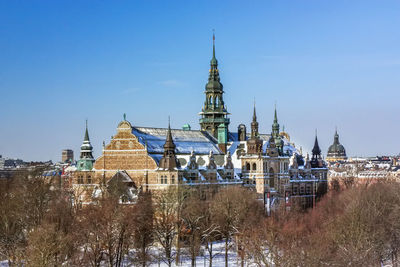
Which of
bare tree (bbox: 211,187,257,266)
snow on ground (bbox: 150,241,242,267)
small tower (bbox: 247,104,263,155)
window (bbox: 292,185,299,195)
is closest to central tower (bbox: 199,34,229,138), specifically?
small tower (bbox: 247,104,263,155)

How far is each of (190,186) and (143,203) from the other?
18139 mm

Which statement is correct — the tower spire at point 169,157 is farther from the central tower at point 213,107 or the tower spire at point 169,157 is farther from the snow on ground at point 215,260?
the central tower at point 213,107

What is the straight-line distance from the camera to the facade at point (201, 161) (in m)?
107

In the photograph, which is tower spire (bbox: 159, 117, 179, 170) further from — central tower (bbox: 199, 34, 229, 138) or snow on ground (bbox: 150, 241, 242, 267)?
central tower (bbox: 199, 34, 229, 138)

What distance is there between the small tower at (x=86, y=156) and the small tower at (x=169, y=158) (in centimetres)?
1811

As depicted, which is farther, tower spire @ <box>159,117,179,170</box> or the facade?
the facade

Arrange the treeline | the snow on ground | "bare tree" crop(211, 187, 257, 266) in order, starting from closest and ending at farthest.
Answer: the treeline
the snow on ground
"bare tree" crop(211, 187, 257, 266)

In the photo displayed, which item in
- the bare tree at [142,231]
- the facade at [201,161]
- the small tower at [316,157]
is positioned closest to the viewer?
the bare tree at [142,231]

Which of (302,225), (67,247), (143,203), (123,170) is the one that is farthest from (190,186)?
(67,247)

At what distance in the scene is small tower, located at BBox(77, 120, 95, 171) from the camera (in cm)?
11981

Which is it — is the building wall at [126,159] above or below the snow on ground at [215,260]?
above

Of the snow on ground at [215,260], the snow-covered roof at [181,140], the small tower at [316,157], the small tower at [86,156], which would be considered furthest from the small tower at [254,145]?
the snow on ground at [215,260]

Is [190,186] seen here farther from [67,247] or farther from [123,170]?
[67,247]

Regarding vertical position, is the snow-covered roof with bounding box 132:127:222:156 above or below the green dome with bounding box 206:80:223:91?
below
